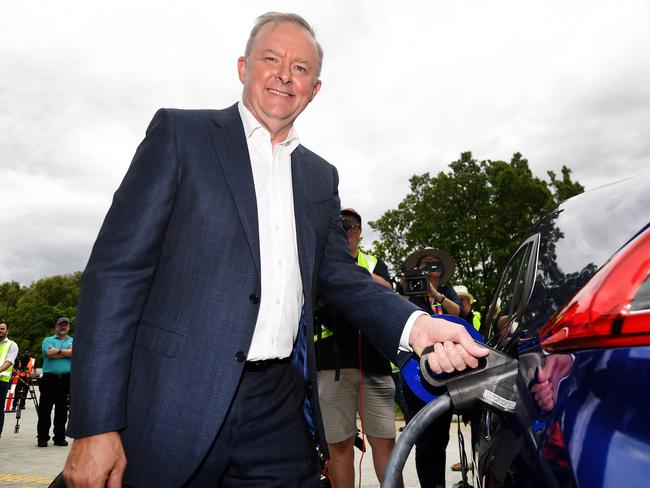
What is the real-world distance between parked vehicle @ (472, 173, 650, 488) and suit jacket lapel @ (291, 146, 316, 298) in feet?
2.64

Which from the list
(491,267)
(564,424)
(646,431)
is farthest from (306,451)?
(491,267)

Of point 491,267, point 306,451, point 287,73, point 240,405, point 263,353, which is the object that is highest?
point 491,267

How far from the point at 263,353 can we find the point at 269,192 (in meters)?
0.57

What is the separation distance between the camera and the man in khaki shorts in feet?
15.3

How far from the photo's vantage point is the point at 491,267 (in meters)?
34.1

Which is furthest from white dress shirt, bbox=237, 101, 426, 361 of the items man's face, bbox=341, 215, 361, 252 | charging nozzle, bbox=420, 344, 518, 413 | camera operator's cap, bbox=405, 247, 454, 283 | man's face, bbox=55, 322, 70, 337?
man's face, bbox=55, 322, 70, 337

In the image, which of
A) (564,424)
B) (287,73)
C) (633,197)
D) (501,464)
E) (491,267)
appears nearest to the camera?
(564,424)

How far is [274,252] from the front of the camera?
6.91 feet

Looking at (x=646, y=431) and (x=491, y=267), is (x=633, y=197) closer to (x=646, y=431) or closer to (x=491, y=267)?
(x=646, y=431)

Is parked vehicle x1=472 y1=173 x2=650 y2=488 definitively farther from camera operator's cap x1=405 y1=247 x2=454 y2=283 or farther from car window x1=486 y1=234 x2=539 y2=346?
camera operator's cap x1=405 y1=247 x2=454 y2=283

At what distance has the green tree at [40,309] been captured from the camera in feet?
255

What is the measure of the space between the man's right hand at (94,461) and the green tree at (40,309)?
78.5 meters

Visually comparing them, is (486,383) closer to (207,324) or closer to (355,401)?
(207,324)

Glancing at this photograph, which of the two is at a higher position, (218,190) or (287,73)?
(287,73)
